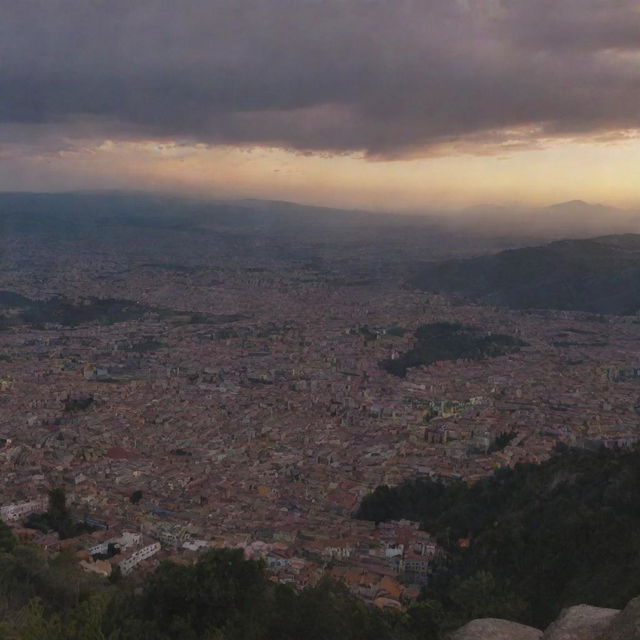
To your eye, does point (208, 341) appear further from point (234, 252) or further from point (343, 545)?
point (234, 252)

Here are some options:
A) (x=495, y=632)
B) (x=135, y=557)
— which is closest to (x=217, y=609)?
(x=495, y=632)

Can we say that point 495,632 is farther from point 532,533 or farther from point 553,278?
point 553,278

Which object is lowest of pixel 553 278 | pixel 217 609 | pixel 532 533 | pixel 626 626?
pixel 532 533

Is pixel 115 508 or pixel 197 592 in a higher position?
pixel 197 592

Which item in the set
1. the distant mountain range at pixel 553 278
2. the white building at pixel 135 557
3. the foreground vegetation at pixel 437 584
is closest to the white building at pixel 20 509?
the white building at pixel 135 557

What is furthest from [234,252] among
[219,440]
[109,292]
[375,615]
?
[375,615]

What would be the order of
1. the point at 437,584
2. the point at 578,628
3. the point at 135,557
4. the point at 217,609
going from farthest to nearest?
the point at 135,557, the point at 437,584, the point at 217,609, the point at 578,628
